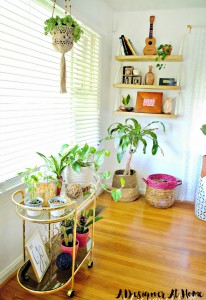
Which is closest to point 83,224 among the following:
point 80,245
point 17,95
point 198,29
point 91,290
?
point 80,245

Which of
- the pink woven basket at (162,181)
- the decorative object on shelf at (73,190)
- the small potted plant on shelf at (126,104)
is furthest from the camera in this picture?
the small potted plant on shelf at (126,104)

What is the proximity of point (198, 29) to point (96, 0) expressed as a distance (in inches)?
47.5

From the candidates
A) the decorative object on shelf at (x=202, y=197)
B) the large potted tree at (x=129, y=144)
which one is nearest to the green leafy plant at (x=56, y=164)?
the large potted tree at (x=129, y=144)

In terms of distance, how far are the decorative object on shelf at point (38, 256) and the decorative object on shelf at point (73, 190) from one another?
0.35m

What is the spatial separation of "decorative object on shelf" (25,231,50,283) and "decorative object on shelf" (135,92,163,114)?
206cm

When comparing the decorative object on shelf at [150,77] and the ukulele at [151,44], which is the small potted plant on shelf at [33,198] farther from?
the ukulele at [151,44]

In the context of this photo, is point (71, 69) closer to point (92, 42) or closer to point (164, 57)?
point (92, 42)

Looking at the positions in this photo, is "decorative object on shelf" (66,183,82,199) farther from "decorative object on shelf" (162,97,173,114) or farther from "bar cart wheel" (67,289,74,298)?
"decorative object on shelf" (162,97,173,114)

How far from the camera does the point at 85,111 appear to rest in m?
2.72

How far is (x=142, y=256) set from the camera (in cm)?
208

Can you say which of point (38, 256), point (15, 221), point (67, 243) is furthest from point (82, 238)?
point (15, 221)

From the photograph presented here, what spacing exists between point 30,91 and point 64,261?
1.21m

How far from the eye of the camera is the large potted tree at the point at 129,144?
9.45 feet

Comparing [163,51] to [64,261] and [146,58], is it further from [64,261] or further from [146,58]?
[64,261]
